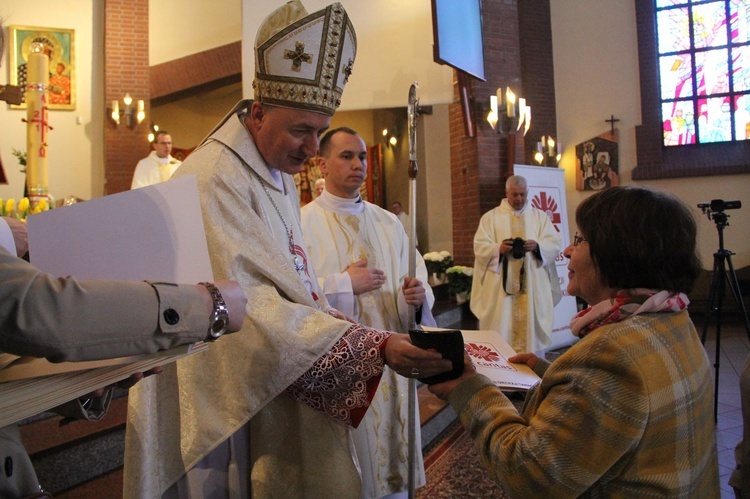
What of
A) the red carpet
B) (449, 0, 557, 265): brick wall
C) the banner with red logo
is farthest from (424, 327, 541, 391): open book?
(449, 0, 557, 265): brick wall

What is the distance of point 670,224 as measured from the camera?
1.25 meters

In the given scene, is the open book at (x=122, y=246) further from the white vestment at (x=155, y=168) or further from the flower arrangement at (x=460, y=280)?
the white vestment at (x=155, y=168)

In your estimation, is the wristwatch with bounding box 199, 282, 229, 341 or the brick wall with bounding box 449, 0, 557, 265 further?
the brick wall with bounding box 449, 0, 557, 265

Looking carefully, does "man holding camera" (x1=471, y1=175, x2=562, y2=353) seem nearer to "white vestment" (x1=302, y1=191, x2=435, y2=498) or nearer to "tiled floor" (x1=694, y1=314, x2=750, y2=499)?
"tiled floor" (x1=694, y1=314, x2=750, y2=499)

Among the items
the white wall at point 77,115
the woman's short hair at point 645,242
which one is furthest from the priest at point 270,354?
the white wall at point 77,115

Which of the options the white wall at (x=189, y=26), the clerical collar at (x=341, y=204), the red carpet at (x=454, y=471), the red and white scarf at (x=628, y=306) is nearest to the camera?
the red and white scarf at (x=628, y=306)

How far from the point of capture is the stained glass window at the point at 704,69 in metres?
10.4

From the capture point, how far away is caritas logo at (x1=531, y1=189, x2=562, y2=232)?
673 centimetres

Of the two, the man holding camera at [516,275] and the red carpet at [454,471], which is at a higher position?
the man holding camera at [516,275]

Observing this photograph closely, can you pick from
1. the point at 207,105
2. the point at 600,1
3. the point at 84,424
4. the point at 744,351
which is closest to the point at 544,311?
the point at 744,351

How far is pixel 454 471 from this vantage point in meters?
3.65

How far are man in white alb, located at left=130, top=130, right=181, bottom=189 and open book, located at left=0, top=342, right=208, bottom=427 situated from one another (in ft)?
23.7

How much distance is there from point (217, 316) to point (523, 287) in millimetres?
5232

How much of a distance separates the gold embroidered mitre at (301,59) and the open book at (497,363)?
788 mm
